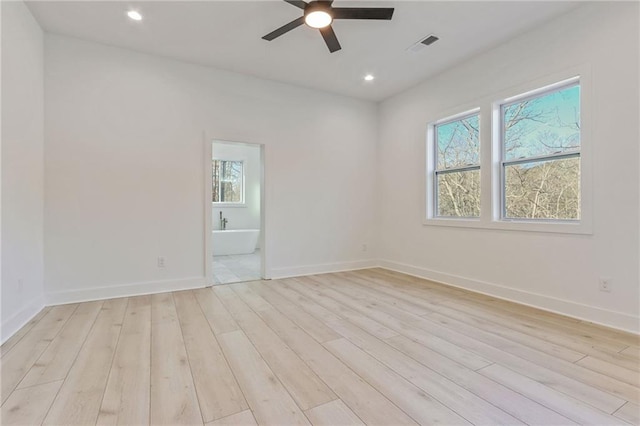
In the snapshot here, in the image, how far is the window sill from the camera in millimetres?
2928

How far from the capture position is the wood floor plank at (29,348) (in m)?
1.86

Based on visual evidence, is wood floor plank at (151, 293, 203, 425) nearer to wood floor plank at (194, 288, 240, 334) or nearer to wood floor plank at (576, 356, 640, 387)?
wood floor plank at (194, 288, 240, 334)

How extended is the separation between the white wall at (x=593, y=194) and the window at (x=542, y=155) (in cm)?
23

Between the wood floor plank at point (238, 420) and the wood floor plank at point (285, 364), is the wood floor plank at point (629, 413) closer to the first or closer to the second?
the wood floor plank at point (285, 364)

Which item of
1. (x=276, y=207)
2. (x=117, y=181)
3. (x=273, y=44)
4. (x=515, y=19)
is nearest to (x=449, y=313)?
(x=276, y=207)

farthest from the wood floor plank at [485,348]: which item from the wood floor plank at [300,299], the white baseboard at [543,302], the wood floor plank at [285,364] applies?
the white baseboard at [543,302]

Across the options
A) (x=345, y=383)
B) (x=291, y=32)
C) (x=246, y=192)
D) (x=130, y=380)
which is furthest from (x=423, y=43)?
(x=246, y=192)

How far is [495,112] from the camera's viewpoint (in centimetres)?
370

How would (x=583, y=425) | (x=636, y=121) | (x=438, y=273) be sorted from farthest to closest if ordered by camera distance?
(x=438, y=273), (x=636, y=121), (x=583, y=425)

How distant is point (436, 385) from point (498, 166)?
9.54 feet

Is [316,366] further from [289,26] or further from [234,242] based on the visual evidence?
[234,242]

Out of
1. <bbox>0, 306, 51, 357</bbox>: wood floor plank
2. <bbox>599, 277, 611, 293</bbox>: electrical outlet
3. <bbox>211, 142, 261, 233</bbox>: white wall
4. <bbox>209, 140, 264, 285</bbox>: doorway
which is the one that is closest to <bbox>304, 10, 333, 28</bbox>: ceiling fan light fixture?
<bbox>599, 277, 611, 293</bbox>: electrical outlet

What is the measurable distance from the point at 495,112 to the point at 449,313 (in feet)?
8.09

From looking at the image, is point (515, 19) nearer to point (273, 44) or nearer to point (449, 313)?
point (273, 44)
